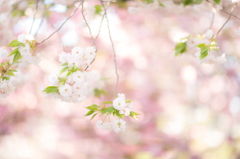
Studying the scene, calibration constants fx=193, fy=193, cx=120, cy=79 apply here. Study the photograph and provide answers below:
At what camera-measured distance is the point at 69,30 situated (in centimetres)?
230

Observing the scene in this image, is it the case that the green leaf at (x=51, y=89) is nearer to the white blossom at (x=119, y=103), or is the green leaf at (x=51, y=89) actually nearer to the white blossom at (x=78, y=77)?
the white blossom at (x=78, y=77)

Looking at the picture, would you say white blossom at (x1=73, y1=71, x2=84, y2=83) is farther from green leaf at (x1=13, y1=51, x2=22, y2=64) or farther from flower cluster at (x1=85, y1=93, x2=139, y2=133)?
green leaf at (x1=13, y1=51, x2=22, y2=64)

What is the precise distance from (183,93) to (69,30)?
1.75m

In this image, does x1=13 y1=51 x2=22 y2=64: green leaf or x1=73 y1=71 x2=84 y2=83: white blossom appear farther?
x1=13 y1=51 x2=22 y2=64: green leaf

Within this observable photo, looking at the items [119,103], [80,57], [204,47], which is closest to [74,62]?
[80,57]

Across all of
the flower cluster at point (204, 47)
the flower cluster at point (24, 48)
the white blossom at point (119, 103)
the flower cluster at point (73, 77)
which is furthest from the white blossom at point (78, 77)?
the flower cluster at point (204, 47)

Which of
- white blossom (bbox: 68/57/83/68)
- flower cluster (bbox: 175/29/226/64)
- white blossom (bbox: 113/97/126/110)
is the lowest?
white blossom (bbox: 113/97/126/110)

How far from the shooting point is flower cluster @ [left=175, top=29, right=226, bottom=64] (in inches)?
27.4

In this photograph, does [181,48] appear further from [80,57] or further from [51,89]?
[51,89]

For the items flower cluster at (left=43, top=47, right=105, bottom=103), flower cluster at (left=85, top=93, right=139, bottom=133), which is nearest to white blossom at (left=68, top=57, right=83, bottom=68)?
flower cluster at (left=43, top=47, right=105, bottom=103)

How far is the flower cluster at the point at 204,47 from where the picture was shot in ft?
2.28

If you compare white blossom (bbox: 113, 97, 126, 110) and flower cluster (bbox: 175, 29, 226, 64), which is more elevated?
flower cluster (bbox: 175, 29, 226, 64)

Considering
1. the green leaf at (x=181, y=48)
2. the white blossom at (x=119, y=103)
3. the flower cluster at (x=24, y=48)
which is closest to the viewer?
the white blossom at (x=119, y=103)

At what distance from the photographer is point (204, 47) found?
27.3 inches
